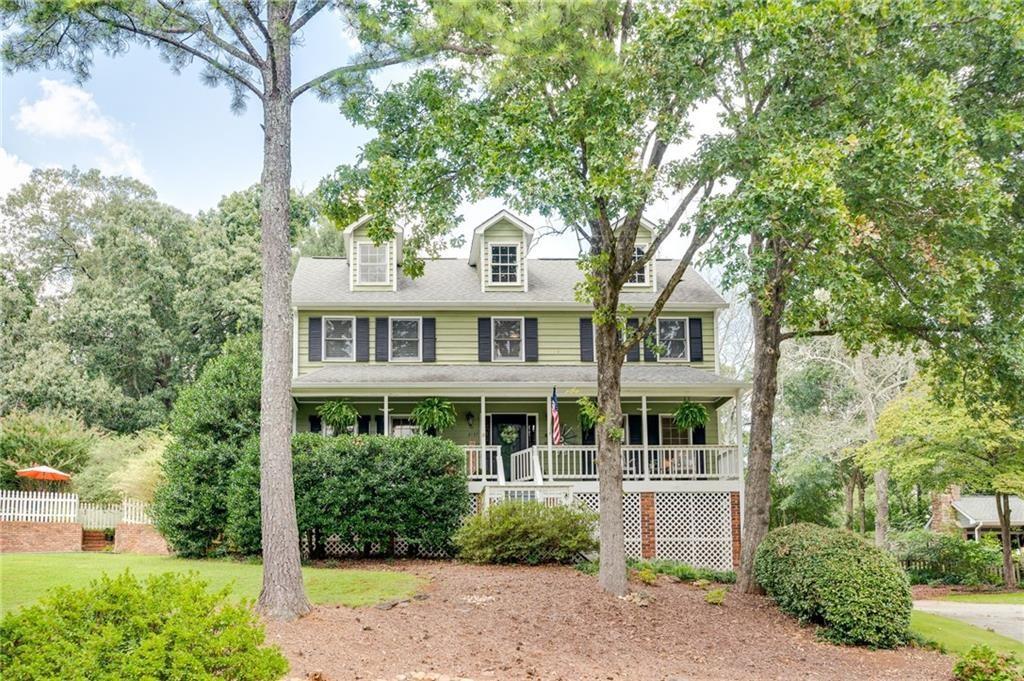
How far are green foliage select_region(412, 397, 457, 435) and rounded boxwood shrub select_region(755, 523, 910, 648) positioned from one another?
968 centimetres

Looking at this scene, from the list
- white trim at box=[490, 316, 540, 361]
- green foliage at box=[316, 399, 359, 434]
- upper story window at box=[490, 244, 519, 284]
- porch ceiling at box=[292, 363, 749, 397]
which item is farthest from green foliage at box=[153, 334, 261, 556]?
upper story window at box=[490, 244, 519, 284]

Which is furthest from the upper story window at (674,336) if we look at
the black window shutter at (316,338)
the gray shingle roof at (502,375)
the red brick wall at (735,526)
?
the black window shutter at (316,338)

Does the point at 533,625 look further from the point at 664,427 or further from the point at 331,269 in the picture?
the point at 331,269

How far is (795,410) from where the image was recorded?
107ft

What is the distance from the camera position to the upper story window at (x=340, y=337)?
22.4 m

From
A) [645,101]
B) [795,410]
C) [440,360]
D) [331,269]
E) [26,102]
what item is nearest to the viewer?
[645,101]

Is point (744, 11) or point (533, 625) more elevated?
point (744, 11)

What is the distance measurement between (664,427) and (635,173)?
43.0 feet

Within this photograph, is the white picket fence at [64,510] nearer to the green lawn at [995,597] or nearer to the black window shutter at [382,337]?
the black window shutter at [382,337]

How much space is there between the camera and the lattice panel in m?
19.7

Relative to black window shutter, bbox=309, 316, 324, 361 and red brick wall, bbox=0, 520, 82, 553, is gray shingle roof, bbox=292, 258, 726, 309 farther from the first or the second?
red brick wall, bbox=0, 520, 82, 553

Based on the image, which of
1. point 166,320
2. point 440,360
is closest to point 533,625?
point 440,360

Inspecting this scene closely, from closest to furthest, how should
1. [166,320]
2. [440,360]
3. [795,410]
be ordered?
1. [440,360]
2. [795,410]
3. [166,320]

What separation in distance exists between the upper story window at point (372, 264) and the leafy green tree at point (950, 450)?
12878 millimetres
